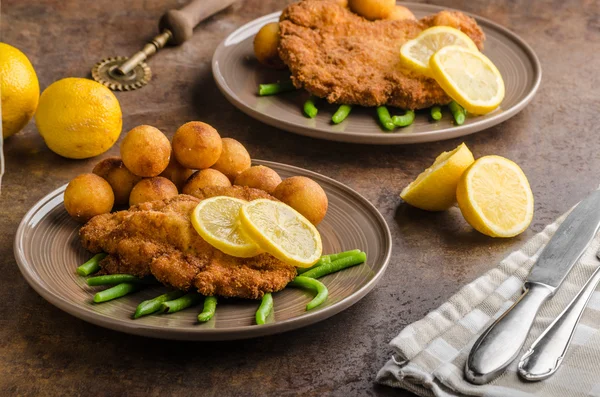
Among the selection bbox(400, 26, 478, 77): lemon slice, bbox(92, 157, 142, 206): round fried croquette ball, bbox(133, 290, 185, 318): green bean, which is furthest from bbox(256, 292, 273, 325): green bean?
bbox(400, 26, 478, 77): lemon slice

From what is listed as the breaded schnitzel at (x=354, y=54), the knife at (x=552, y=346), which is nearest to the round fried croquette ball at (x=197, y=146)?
the breaded schnitzel at (x=354, y=54)

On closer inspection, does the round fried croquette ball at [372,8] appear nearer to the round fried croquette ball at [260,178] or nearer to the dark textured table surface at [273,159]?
the dark textured table surface at [273,159]

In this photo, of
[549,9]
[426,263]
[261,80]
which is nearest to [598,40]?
[549,9]

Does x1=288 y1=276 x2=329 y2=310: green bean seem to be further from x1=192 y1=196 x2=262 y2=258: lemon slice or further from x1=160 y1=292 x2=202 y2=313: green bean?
x1=160 y1=292 x2=202 y2=313: green bean

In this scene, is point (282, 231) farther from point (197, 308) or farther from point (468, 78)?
point (468, 78)

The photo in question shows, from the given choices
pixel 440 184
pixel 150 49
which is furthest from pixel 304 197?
pixel 150 49

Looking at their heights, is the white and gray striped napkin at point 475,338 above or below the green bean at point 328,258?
above
